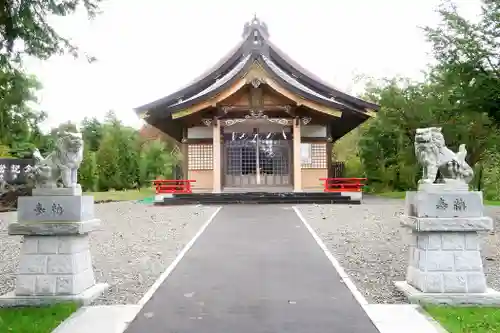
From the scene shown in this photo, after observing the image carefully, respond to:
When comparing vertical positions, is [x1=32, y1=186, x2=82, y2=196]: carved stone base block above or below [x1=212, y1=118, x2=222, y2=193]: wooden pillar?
below

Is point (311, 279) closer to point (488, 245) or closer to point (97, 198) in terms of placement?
point (488, 245)

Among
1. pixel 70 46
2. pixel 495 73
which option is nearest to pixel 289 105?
pixel 495 73

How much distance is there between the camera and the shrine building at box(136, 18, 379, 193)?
20.0 m

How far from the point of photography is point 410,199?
6375mm

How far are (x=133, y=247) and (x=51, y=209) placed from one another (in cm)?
435

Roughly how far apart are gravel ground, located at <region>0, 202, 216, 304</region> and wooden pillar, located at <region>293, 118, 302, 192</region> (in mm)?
4399

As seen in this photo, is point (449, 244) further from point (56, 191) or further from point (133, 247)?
point (133, 247)

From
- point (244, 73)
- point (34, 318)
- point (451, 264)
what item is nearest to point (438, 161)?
point (451, 264)

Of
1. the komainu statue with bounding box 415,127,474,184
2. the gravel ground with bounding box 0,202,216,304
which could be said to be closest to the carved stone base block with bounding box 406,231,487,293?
the komainu statue with bounding box 415,127,474,184

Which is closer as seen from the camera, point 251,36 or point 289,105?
point 289,105

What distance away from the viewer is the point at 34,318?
5.43 m

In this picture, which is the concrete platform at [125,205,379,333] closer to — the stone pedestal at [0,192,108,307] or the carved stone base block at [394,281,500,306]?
the carved stone base block at [394,281,500,306]

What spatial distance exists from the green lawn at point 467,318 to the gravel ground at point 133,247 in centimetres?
357

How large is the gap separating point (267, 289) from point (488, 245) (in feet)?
20.2
